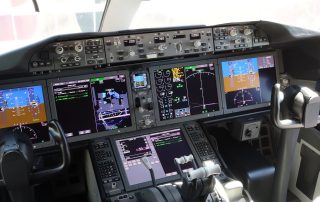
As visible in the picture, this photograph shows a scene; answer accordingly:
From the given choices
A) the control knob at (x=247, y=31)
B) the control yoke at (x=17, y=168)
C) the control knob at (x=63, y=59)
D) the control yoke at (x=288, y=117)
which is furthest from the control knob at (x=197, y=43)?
the control yoke at (x=17, y=168)

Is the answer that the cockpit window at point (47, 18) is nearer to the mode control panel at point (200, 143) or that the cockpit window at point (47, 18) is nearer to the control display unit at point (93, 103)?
the control display unit at point (93, 103)

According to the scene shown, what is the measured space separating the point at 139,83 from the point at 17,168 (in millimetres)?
1196

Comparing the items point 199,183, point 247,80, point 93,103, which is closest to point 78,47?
point 93,103

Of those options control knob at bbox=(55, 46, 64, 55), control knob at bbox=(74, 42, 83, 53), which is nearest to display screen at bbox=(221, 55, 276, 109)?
control knob at bbox=(74, 42, 83, 53)

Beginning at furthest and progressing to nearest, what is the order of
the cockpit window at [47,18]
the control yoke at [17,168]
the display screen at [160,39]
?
the cockpit window at [47,18]
the display screen at [160,39]
the control yoke at [17,168]

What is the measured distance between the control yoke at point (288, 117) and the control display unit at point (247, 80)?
0.70 meters

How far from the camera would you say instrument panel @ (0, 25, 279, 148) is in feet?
7.36

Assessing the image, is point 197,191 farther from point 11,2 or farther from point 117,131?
point 11,2

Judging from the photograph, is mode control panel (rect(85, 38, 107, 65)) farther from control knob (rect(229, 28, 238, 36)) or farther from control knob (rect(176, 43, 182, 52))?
control knob (rect(229, 28, 238, 36))

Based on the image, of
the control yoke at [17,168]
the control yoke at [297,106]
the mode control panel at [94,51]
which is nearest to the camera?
the control yoke at [17,168]

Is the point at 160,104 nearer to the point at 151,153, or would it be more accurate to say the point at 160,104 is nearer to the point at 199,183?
the point at 151,153

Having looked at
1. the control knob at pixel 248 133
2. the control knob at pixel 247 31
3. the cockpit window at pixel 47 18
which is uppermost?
the cockpit window at pixel 47 18

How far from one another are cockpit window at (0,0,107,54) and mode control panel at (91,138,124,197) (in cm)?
130

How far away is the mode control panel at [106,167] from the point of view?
86.4 inches
